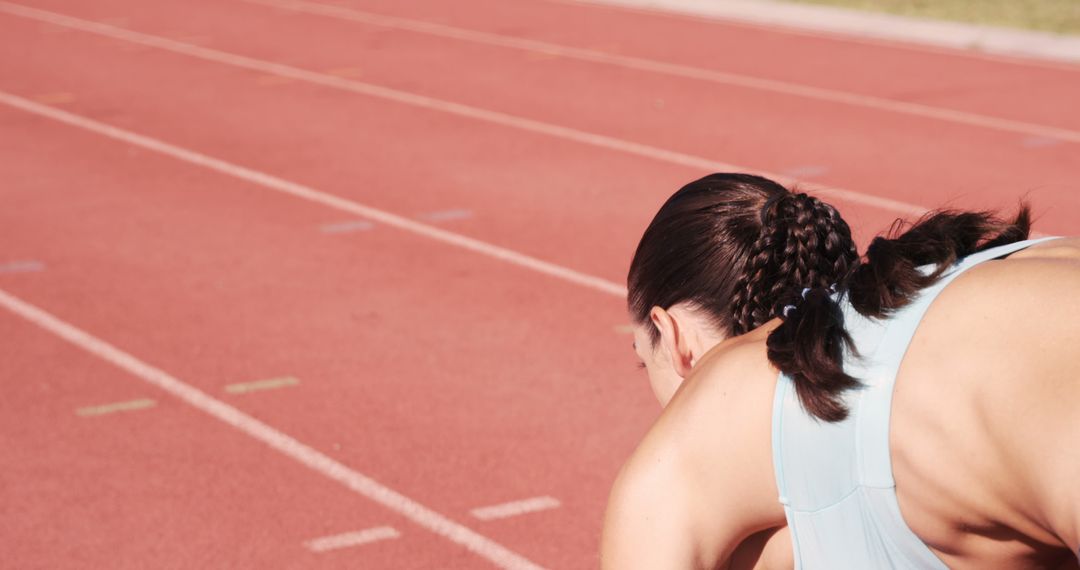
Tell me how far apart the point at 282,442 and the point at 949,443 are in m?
3.77

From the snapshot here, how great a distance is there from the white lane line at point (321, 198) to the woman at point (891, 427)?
5.08m

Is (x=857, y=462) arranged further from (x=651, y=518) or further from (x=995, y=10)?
(x=995, y=10)

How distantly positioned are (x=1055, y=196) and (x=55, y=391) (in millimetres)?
5863

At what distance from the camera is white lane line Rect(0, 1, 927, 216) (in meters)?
9.08

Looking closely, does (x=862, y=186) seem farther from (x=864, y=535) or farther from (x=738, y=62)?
(x=864, y=535)

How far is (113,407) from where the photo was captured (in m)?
5.71

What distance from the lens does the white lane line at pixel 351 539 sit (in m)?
4.54

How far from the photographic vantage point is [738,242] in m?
2.38

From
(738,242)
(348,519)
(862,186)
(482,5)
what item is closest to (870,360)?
(738,242)

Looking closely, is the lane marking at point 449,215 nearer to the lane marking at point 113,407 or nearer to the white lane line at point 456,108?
the white lane line at point 456,108

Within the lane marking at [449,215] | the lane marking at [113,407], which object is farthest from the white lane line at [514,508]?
the lane marking at [449,215]

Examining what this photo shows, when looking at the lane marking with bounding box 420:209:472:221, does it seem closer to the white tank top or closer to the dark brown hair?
the dark brown hair

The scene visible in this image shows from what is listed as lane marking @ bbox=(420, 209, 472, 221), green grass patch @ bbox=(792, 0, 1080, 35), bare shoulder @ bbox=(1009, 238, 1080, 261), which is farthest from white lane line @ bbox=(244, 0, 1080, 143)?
bare shoulder @ bbox=(1009, 238, 1080, 261)

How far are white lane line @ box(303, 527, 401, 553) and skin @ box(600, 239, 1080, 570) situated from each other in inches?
97.4
